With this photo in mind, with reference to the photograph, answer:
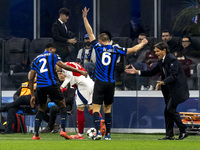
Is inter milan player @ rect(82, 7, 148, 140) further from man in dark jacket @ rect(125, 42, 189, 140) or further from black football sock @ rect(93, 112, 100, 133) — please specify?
man in dark jacket @ rect(125, 42, 189, 140)

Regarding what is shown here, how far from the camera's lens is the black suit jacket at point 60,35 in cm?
1692

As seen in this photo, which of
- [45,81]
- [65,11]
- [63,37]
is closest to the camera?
[45,81]

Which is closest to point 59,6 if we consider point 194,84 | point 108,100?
point 194,84

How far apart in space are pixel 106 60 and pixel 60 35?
506cm

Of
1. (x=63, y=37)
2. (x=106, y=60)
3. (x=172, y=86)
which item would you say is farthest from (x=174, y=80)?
(x=63, y=37)

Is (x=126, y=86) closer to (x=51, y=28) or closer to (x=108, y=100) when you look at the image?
(x=51, y=28)

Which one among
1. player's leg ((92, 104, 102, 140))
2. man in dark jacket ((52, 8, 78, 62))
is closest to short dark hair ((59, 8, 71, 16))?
man in dark jacket ((52, 8, 78, 62))

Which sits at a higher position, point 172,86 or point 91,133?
point 172,86

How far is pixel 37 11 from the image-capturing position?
1783 cm

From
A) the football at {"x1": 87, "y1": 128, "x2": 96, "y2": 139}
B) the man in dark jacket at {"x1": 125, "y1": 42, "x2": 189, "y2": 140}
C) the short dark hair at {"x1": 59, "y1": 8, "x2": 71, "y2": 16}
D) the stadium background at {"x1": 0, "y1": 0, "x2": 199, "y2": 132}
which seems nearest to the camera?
the man in dark jacket at {"x1": 125, "y1": 42, "x2": 189, "y2": 140}

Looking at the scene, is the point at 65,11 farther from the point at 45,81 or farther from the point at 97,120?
the point at 97,120

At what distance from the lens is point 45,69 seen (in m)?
12.5

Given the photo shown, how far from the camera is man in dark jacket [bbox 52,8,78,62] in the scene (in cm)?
1683

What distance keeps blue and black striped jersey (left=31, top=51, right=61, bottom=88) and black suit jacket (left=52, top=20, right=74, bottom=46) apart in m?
4.30
